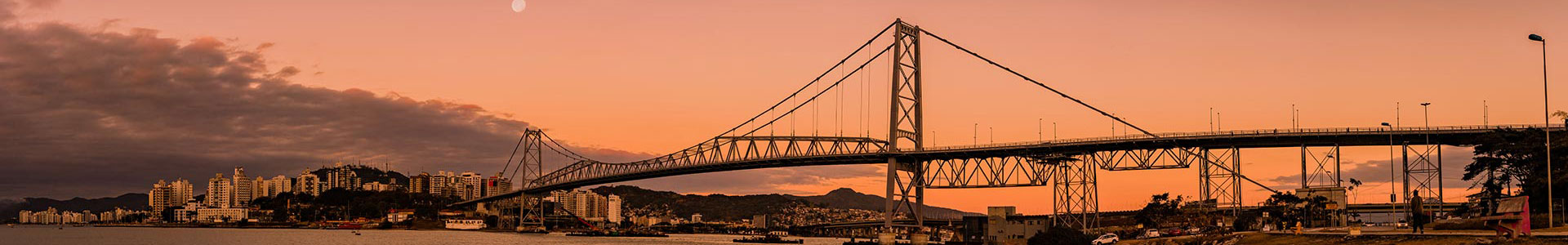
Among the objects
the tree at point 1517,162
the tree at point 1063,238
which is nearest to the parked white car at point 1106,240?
the tree at point 1063,238

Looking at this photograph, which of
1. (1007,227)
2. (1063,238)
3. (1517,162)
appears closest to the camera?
(1517,162)

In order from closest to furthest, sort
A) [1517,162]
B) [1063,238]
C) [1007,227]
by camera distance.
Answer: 1. [1517,162]
2. [1063,238]
3. [1007,227]

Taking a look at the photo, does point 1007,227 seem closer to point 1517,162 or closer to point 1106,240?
point 1106,240

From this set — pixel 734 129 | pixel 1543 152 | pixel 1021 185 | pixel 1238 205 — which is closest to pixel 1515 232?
pixel 1543 152

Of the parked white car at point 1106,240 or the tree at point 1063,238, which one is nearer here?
the parked white car at point 1106,240

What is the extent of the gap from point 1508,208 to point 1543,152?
44.5m

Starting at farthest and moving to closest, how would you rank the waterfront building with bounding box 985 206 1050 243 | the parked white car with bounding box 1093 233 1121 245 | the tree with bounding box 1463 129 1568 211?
the waterfront building with bounding box 985 206 1050 243
the parked white car with bounding box 1093 233 1121 245
the tree with bounding box 1463 129 1568 211

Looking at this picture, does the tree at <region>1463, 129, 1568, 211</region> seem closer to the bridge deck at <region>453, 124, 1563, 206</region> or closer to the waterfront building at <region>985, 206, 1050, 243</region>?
the bridge deck at <region>453, 124, 1563, 206</region>

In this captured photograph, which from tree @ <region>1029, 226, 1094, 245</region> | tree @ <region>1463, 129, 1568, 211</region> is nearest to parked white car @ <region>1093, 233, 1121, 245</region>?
tree @ <region>1029, 226, 1094, 245</region>

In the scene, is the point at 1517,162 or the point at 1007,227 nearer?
the point at 1517,162

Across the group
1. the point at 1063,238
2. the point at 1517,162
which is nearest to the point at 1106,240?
the point at 1063,238

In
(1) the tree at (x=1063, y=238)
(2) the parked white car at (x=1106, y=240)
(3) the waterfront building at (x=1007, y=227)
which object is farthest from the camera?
(3) the waterfront building at (x=1007, y=227)

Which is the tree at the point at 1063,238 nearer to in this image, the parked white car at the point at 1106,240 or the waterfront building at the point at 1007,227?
the parked white car at the point at 1106,240

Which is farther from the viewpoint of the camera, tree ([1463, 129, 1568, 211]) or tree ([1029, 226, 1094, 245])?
tree ([1029, 226, 1094, 245])
